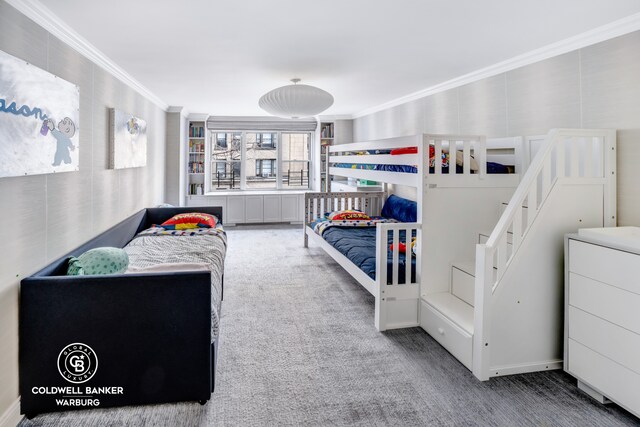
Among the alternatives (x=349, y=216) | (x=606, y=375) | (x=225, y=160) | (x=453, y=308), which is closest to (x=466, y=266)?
(x=453, y=308)

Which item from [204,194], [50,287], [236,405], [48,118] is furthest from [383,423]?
[204,194]

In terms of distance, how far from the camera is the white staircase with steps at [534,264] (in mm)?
2439

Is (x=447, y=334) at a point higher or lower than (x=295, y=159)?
lower

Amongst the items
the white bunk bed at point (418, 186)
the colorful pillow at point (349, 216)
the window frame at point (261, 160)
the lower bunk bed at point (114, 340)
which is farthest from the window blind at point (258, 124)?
the lower bunk bed at point (114, 340)

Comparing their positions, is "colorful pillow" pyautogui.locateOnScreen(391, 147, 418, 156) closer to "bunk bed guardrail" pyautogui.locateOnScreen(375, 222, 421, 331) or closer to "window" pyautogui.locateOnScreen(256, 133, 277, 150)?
"bunk bed guardrail" pyautogui.locateOnScreen(375, 222, 421, 331)

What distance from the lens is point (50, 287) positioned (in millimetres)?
2076

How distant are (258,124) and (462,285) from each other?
236 inches

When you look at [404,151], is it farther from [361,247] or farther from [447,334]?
[447,334]

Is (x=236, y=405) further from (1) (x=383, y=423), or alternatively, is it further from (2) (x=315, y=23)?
(2) (x=315, y=23)

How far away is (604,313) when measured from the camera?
7.14 feet

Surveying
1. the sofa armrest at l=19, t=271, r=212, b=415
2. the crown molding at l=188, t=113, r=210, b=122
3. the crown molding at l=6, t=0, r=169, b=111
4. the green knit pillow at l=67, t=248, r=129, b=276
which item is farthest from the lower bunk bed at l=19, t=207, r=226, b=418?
the crown molding at l=188, t=113, r=210, b=122

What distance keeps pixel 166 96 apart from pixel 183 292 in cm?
433

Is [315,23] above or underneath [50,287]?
above

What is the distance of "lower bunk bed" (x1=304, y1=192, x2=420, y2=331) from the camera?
10.3 feet
